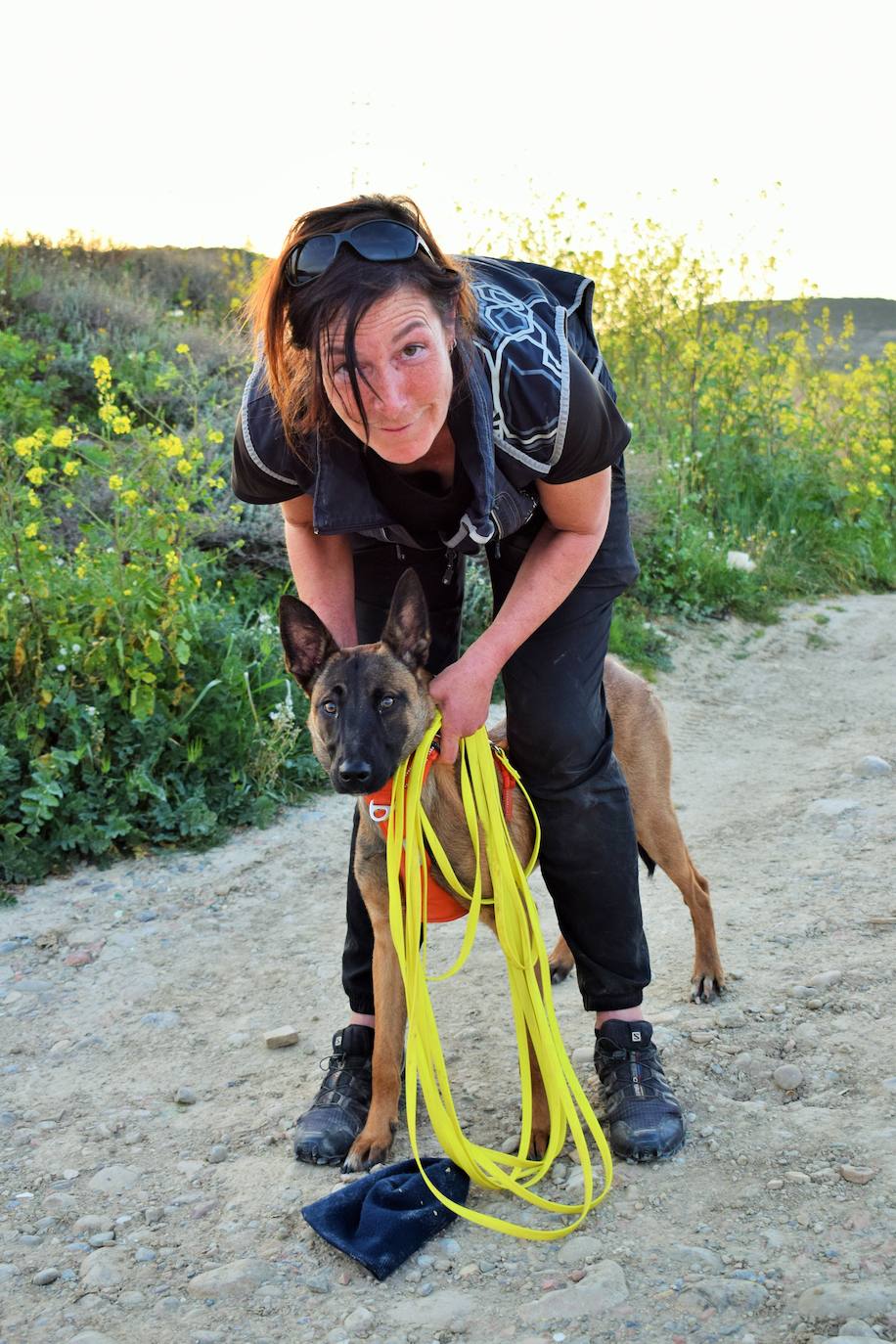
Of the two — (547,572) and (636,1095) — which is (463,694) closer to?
(547,572)

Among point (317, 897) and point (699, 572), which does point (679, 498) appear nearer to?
point (699, 572)

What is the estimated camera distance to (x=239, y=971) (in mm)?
4301

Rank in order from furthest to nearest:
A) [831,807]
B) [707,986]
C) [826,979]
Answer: [831,807] < [707,986] < [826,979]

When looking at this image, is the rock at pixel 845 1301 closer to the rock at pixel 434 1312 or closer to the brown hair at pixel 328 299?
the rock at pixel 434 1312

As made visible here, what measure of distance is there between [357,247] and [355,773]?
4.00ft

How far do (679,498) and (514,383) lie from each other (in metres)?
6.80

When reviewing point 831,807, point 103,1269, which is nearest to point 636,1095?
point 103,1269

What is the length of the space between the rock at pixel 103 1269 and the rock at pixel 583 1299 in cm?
90

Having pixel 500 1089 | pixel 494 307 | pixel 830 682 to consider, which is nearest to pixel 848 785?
pixel 830 682

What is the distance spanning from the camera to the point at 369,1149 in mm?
3074

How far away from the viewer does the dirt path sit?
241 centimetres

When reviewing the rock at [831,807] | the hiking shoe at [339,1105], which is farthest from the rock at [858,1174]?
the rock at [831,807]

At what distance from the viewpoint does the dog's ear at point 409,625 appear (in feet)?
10.0

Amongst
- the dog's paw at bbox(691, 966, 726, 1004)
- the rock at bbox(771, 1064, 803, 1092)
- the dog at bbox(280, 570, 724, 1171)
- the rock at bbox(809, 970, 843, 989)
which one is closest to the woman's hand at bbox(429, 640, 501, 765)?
the dog at bbox(280, 570, 724, 1171)
